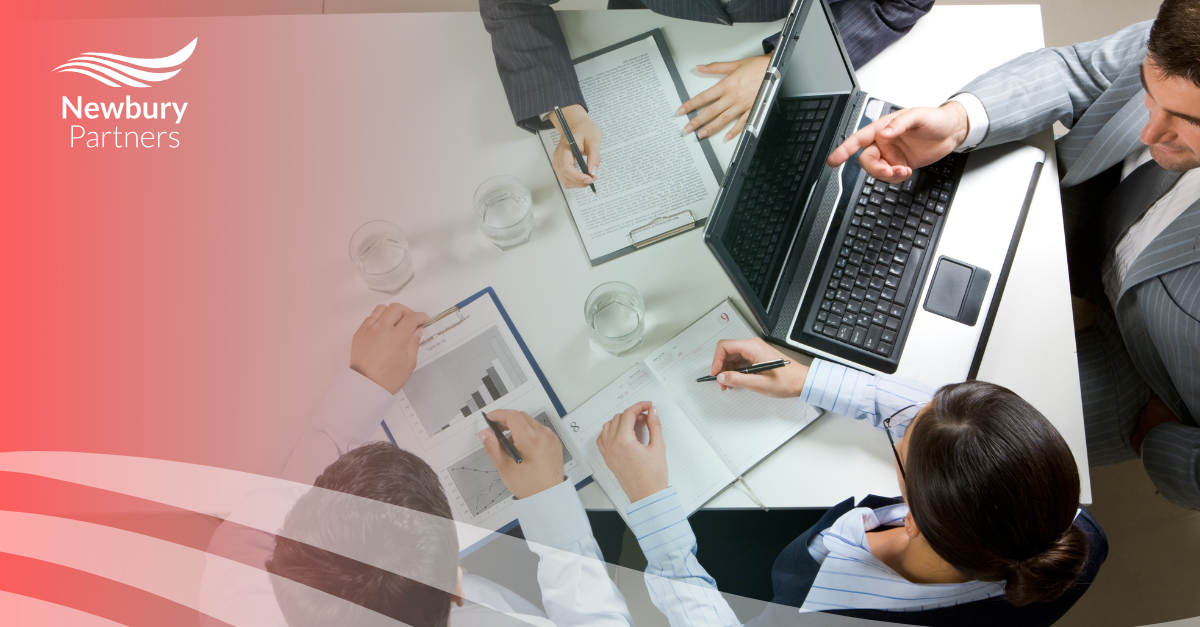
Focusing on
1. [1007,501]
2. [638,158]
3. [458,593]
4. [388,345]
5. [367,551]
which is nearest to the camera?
[1007,501]

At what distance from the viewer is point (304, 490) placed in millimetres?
944

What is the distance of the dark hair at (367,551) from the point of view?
744 millimetres

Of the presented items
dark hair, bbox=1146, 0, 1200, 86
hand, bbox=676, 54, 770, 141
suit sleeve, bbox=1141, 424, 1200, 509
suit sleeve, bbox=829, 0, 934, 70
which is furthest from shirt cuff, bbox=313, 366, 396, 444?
suit sleeve, bbox=1141, 424, 1200, 509

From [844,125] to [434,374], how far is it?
839 millimetres

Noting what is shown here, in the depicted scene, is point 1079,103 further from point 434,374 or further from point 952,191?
point 434,374

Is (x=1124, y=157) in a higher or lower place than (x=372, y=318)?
lower

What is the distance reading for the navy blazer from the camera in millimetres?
787

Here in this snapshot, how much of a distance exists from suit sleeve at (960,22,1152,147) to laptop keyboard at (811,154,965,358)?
0.30ft

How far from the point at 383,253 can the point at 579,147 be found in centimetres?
40

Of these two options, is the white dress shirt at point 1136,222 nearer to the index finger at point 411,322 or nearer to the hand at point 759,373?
the hand at point 759,373

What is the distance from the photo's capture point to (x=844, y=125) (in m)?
1.03

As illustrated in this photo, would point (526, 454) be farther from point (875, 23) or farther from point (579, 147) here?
point (875, 23)

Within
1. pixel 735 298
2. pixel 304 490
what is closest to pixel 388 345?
pixel 304 490

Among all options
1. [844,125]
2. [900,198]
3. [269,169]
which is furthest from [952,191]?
[269,169]
